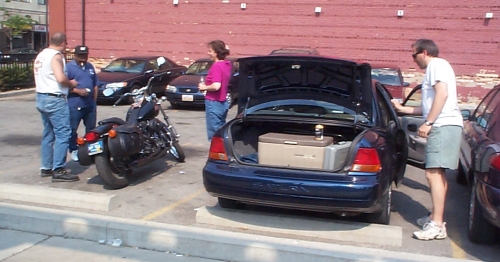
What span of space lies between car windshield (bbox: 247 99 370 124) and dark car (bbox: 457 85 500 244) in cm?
113

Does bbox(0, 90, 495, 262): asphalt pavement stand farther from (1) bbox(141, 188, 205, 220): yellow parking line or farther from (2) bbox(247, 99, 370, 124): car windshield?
(2) bbox(247, 99, 370, 124): car windshield

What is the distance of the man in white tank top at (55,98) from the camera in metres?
6.70

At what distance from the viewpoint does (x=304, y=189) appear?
4.95 metres

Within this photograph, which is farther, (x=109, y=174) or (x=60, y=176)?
(x=60, y=176)

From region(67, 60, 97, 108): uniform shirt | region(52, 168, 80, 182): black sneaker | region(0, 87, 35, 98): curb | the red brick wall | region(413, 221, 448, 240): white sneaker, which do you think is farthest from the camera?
the red brick wall

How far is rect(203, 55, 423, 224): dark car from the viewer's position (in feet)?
16.3

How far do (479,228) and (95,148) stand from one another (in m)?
4.17

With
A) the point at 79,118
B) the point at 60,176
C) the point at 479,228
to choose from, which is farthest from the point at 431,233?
the point at 79,118

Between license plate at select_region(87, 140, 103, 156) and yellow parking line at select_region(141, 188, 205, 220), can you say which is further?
license plate at select_region(87, 140, 103, 156)

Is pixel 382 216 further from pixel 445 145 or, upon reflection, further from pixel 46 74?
pixel 46 74

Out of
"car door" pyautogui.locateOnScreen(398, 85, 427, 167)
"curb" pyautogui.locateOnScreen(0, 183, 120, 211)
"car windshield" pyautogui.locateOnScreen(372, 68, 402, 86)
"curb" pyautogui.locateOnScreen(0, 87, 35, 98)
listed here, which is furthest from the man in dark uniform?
"curb" pyautogui.locateOnScreen(0, 87, 35, 98)

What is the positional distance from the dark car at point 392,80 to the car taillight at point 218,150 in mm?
9149

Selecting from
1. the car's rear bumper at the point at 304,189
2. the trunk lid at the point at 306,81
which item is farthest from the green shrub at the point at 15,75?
the car's rear bumper at the point at 304,189

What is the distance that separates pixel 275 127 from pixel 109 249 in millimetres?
2089
